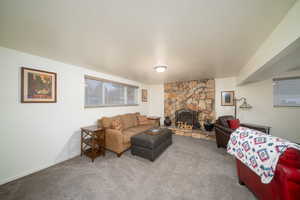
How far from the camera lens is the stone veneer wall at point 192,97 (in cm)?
437

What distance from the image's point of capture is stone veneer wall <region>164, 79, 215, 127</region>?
4.37m

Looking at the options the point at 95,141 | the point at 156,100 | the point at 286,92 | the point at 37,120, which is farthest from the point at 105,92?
the point at 286,92

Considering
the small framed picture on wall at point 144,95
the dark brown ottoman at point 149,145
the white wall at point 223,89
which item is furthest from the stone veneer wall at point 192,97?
the dark brown ottoman at point 149,145

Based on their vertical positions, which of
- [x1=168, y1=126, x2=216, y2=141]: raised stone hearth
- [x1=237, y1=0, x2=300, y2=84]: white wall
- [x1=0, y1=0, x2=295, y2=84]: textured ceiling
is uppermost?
[x1=0, y1=0, x2=295, y2=84]: textured ceiling

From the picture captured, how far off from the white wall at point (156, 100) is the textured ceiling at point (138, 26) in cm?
358

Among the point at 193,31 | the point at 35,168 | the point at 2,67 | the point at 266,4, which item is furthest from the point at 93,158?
the point at 266,4

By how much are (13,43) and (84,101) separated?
64.0 inches

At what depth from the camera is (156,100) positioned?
18.6ft

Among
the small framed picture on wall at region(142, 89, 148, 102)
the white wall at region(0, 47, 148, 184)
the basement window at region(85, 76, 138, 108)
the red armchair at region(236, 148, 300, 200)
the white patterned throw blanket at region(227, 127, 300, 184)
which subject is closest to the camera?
the red armchair at region(236, 148, 300, 200)

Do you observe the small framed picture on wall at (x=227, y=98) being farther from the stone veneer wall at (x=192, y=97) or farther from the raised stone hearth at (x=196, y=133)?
the raised stone hearth at (x=196, y=133)

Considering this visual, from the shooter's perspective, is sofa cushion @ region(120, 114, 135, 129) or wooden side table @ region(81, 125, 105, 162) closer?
wooden side table @ region(81, 125, 105, 162)

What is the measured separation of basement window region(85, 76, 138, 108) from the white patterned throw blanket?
347cm

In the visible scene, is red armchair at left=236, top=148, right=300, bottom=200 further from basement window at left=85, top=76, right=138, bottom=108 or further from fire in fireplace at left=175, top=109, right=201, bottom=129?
basement window at left=85, top=76, right=138, bottom=108

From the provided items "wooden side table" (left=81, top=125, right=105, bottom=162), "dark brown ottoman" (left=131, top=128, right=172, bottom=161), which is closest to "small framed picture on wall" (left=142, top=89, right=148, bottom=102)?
"dark brown ottoman" (left=131, top=128, right=172, bottom=161)
